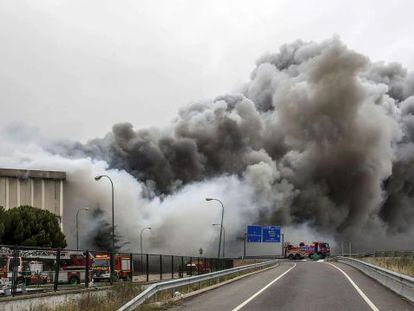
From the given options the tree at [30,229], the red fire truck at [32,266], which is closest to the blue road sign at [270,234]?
the tree at [30,229]

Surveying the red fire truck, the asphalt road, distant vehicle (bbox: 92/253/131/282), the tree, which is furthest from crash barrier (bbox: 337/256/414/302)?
the tree

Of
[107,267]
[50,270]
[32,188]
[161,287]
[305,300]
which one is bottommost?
[107,267]

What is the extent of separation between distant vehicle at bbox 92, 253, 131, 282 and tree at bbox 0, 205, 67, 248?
3096cm

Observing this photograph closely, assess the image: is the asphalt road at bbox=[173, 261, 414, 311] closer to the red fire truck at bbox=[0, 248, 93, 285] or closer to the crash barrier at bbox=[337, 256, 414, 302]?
the crash barrier at bbox=[337, 256, 414, 302]

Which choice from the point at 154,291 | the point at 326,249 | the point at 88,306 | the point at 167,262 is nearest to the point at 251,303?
the point at 154,291

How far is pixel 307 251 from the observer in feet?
248

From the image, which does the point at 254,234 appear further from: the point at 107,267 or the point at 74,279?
the point at 74,279

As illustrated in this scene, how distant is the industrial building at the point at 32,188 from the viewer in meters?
74.4

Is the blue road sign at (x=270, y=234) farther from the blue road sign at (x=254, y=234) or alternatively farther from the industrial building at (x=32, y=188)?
the industrial building at (x=32, y=188)

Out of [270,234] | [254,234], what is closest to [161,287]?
[254,234]

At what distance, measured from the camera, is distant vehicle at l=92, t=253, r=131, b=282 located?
2391 centimetres

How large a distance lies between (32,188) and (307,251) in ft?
125

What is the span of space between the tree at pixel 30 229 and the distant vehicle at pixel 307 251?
102 ft

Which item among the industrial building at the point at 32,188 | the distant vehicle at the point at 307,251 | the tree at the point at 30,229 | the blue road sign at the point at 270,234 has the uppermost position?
the industrial building at the point at 32,188
